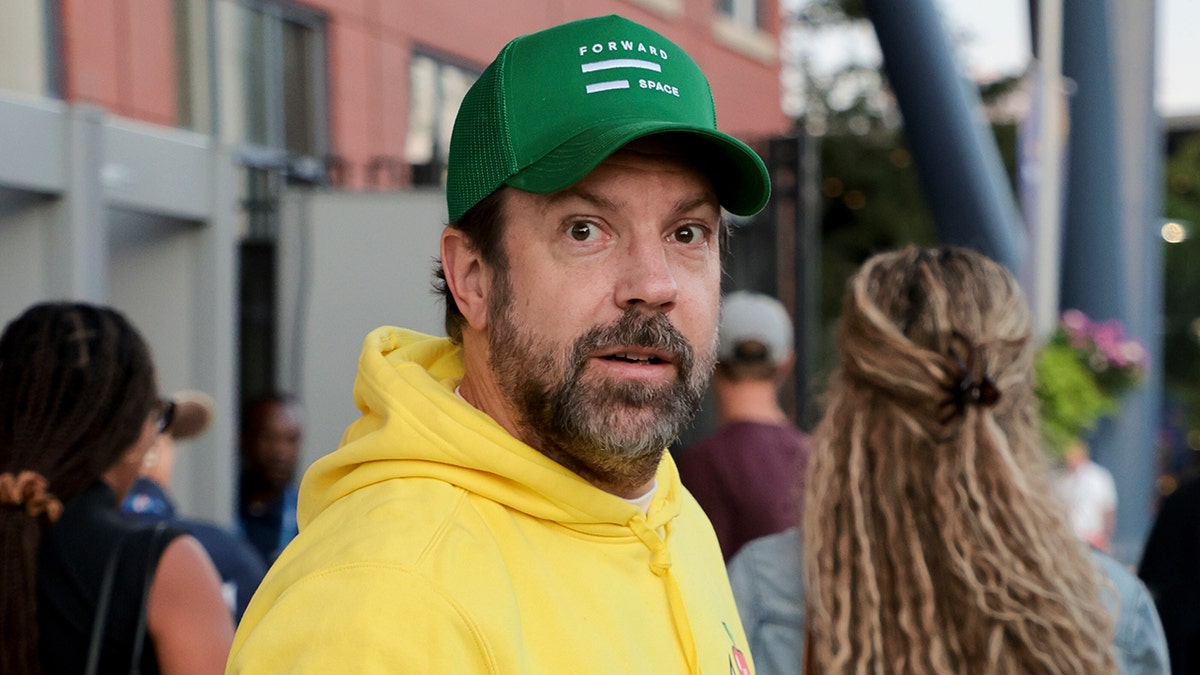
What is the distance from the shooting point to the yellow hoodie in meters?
1.32

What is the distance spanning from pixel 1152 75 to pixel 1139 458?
2523 mm

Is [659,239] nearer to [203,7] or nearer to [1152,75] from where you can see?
[203,7]

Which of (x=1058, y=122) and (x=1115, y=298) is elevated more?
(x=1058, y=122)

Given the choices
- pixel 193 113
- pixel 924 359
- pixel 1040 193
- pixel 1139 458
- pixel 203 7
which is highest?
pixel 203 7

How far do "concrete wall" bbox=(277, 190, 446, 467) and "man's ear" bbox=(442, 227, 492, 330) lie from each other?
3.85m

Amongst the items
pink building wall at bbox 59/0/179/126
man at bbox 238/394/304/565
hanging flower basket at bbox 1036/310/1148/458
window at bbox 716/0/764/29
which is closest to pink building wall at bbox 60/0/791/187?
pink building wall at bbox 59/0/179/126

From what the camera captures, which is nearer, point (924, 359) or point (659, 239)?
point (659, 239)

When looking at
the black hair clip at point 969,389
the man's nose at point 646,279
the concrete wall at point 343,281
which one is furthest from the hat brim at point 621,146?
the concrete wall at point 343,281

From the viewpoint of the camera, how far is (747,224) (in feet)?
25.6

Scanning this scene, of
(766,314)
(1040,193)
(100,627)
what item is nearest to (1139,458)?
(1040,193)

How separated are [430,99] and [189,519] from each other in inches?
233

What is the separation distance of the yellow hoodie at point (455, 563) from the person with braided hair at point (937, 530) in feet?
1.86

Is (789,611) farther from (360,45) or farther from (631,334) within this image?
(360,45)

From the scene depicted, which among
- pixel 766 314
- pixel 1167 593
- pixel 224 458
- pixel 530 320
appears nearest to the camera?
pixel 530 320
